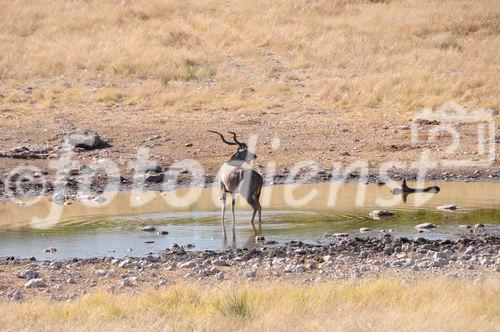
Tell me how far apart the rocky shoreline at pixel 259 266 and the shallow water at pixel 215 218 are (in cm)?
91

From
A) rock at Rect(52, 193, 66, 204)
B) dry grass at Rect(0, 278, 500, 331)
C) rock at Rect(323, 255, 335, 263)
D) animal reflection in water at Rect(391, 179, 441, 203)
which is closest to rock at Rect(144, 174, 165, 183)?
rock at Rect(52, 193, 66, 204)

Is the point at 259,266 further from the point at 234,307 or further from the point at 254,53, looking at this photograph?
the point at 254,53

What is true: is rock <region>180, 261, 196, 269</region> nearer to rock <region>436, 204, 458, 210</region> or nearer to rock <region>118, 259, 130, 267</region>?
rock <region>118, 259, 130, 267</region>

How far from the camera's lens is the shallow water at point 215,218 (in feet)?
51.4

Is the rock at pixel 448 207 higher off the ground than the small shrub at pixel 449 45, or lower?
lower

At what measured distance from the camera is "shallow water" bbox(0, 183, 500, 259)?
51.4ft

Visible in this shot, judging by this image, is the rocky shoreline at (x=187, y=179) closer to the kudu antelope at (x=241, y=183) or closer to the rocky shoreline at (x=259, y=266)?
the kudu antelope at (x=241, y=183)

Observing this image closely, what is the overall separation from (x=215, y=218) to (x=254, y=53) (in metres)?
17.3

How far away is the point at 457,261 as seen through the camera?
1354cm

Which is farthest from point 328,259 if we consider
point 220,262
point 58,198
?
point 58,198

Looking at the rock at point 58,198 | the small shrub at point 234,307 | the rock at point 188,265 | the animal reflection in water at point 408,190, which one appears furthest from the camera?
the animal reflection in water at point 408,190

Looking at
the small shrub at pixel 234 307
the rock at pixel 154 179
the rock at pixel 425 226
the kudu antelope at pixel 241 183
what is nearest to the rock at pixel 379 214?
the rock at pixel 425 226

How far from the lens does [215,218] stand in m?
17.7

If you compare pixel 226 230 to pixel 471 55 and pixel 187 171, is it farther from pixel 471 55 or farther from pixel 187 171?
pixel 471 55
